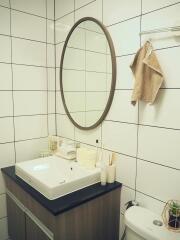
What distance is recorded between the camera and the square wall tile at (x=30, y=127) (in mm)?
1817

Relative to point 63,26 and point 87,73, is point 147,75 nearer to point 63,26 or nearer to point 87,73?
point 87,73

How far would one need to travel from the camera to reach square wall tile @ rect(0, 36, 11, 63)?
5.45 ft

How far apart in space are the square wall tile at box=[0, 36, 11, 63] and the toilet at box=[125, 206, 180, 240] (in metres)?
1.42

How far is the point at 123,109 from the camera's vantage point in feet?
4.56

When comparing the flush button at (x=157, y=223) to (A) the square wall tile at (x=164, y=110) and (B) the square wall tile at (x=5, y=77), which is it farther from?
(B) the square wall tile at (x=5, y=77)

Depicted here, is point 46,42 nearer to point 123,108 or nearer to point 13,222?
point 123,108

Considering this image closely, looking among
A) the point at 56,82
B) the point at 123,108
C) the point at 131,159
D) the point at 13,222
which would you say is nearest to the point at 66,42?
the point at 56,82

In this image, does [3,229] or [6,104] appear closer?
[6,104]

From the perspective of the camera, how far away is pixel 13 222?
1697mm

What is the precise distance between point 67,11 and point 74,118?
2.93 feet

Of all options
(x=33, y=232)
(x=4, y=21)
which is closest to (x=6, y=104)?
(x=4, y=21)

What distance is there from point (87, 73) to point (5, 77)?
2.15 ft

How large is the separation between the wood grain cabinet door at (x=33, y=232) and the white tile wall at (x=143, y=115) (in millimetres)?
551

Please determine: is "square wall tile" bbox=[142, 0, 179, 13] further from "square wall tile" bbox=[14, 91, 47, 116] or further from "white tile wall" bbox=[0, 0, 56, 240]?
"square wall tile" bbox=[14, 91, 47, 116]
